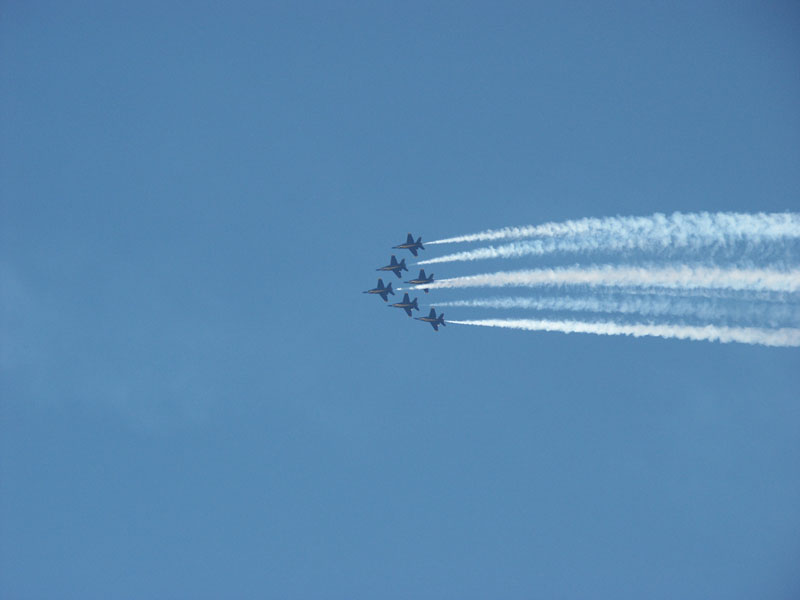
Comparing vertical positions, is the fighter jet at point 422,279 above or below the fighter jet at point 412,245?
below

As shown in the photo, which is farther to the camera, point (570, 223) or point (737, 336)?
point (570, 223)

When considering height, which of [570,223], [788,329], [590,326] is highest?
[570,223]

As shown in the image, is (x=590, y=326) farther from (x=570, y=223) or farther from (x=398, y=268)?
(x=398, y=268)

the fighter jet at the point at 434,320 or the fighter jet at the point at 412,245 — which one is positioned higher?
the fighter jet at the point at 412,245

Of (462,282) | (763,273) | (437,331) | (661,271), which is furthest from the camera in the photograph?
(437,331)

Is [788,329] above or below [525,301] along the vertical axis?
below

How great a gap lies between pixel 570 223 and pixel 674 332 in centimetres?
924

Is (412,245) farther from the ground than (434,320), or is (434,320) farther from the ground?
(412,245)

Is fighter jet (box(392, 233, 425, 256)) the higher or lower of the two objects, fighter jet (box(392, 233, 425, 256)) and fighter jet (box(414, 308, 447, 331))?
the higher

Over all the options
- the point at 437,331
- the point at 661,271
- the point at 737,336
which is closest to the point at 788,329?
the point at 737,336

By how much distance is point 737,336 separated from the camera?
200ft

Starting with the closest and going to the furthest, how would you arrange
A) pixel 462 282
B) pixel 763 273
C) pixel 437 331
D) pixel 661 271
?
pixel 763 273 → pixel 661 271 → pixel 462 282 → pixel 437 331

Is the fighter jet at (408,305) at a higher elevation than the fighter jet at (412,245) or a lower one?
lower

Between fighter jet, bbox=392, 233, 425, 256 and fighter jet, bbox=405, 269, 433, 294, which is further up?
fighter jet, bbox=392, 233, 425, 256
